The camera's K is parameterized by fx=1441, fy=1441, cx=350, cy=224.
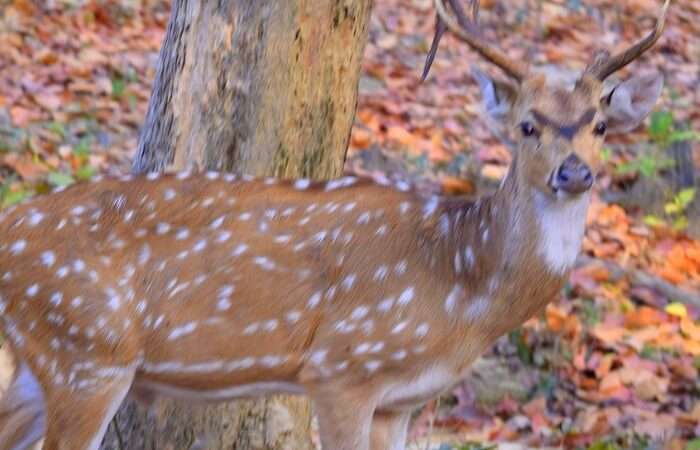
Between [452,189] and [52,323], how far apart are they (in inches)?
209

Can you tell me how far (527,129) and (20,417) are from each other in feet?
7.20

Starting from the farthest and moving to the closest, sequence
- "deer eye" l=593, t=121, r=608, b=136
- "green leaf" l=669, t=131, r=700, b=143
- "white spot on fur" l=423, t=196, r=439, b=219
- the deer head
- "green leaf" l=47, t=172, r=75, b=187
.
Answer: "green leaf" l=669, t=131, r=700, b=143 < "green leaf" l=47, t=172, r=75, b=187 < "white spot on fur" l=423, t=196, r=439, b=219 < "deer eye" l=593, t=121, r=608, b=136 < the deer head

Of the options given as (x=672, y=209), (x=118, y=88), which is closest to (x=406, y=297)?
(x=672, y=209)

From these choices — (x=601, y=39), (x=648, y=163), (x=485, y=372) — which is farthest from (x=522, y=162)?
(x=601, y=39)

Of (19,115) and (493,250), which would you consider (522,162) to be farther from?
(19,115)

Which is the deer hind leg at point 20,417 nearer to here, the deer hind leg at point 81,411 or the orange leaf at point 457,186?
the deer hind leg at point 81,411

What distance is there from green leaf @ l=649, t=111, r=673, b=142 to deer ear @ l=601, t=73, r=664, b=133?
620 cm

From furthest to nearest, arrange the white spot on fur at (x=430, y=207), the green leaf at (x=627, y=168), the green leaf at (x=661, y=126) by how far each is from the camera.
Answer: the green leaf at (x=661, y=126), the green leaf at (x=627, y=168), the white spot on fur at (x=430, y=207)

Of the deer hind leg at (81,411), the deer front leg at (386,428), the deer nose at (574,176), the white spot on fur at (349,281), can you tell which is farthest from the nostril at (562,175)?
the deer hind leg at (81,411)

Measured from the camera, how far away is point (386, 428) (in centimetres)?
531

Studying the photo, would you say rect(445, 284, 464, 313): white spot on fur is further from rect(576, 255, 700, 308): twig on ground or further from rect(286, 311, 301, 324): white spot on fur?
rect(576, 255, 700, 308): twig on ground

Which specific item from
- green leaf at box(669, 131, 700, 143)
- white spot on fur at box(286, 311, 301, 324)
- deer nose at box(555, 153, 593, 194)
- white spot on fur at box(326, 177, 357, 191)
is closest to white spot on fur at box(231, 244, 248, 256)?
white spot on fur at box(286, 311, 301, 324)

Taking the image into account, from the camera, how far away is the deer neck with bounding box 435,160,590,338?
4.88 metres

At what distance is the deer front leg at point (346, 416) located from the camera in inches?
194
